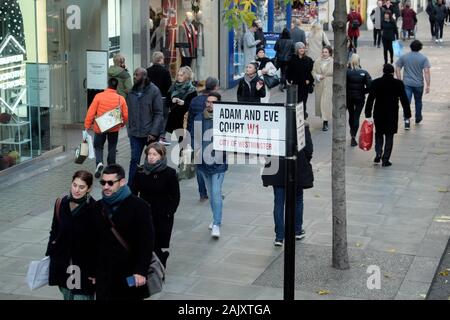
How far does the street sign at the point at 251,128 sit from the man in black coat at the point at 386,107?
7747 mm

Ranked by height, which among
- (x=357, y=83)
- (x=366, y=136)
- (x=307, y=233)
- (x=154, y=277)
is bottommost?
(x=307, y=233)

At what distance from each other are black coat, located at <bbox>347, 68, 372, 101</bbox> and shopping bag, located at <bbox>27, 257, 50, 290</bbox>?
32.7ft

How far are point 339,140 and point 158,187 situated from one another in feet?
6.76

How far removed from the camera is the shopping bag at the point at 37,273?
716cm

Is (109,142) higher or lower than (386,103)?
lower

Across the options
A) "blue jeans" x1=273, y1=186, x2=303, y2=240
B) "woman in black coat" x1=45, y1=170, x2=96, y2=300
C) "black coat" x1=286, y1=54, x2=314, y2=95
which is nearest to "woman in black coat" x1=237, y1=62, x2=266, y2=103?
→ "black coat" x1=286, y1=54, x2=314, y2=95

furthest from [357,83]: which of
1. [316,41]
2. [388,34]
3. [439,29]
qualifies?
[439,29]

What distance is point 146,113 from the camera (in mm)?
13000

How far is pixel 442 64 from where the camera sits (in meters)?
30.3

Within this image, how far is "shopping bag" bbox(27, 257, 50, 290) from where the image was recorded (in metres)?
7.16

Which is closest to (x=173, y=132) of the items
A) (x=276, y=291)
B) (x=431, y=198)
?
(x=431, y=198)

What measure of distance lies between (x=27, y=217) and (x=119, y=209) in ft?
16.6

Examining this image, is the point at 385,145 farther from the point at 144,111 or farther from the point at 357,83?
the point at 144,111
